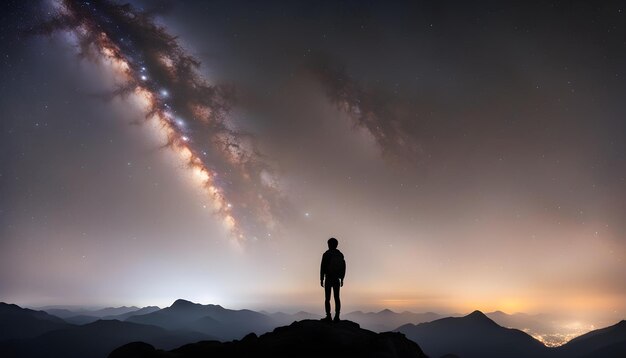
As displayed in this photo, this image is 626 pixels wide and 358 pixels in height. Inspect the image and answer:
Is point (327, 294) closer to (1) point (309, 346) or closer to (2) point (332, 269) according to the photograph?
(2) point (332, 269)

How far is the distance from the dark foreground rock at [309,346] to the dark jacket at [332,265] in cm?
231

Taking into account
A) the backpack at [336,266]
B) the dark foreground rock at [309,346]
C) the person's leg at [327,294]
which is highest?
the backpack at [336,266]

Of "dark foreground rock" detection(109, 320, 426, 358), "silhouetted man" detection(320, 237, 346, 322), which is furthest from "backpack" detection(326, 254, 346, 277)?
"dark foreground rock" detection(109, 320, 426, 358)

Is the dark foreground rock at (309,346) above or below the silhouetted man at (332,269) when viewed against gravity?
below

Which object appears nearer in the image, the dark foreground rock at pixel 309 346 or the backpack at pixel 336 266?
the dark foreground rock at pixel 309 346

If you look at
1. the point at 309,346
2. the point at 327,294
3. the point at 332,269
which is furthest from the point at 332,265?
the point at 309,346

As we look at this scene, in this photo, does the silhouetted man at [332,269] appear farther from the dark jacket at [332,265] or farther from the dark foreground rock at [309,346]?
the dark foreground rock at [309,346]

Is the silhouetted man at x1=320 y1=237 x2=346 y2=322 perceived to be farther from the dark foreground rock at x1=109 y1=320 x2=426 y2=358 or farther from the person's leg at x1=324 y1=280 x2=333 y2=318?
the dark foreground rock at x1=109 y1=320 x2=426 y2=358

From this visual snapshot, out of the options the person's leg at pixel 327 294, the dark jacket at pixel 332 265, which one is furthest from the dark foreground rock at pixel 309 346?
the dark jacket at pixel 332 265

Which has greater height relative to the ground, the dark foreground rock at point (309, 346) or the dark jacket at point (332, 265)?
the dark jacket at point (332, 265)

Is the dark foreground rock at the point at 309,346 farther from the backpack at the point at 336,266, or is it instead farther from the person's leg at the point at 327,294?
the backpack at the point at 336,266

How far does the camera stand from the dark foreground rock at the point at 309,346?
14.2 m

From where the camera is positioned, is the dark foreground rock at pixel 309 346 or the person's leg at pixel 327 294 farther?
the person's leg at pixel 327 294

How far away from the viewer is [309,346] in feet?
47.5
